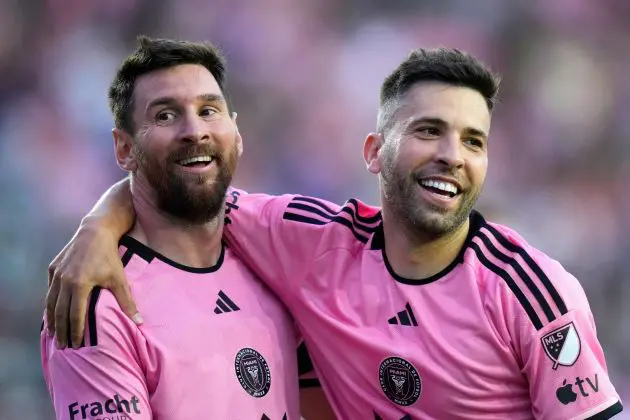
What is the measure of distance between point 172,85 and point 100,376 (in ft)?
3.41

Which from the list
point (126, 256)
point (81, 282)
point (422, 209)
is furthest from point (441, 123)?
point (81, 282)

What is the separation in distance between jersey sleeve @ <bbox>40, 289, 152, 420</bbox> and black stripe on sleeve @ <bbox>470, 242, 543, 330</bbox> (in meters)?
1.17

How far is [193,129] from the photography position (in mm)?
2824

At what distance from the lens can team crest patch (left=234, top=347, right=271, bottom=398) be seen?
9.04 feet

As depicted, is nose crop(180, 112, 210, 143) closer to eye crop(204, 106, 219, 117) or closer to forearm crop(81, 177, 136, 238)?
eye crop(204, 106, 219, 117)

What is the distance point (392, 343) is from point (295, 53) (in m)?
5.15

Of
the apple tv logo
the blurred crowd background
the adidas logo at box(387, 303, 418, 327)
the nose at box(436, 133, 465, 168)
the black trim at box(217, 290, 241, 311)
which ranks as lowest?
the apple tv logo

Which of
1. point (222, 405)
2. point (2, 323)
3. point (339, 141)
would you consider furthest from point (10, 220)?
point (222, 405)

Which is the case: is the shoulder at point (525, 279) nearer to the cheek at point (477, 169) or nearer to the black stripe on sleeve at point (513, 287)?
the black stripe on sleeve at point (513, 287)

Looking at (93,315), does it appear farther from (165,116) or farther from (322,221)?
(322,221)

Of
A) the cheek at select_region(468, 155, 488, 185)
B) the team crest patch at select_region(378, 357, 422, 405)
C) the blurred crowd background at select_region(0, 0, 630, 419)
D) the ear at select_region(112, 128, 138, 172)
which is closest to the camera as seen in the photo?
the team crest patch at select_region(378, 357, 422, 405)

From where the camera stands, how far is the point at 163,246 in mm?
2904

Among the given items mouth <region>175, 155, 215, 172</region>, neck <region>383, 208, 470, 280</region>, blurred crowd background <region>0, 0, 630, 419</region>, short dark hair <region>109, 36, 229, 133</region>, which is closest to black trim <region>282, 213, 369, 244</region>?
neck <region>383, 208, 470, 280</region>

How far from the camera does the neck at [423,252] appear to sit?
282 centimetres
